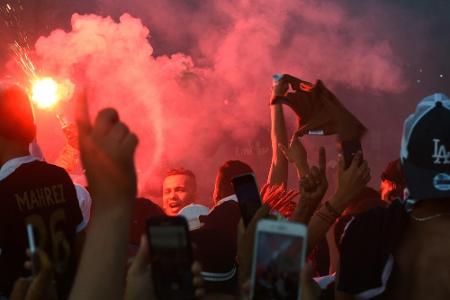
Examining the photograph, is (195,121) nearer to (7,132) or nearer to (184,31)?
(184,31)

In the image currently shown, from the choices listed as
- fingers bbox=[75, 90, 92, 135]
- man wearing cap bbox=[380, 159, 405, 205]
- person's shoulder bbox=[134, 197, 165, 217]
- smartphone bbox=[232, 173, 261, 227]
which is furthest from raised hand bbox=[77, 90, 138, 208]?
man wearing cap bbox=[380, 159, 405, 205]

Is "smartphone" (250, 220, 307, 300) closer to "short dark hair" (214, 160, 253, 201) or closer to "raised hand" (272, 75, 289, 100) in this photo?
"raised hand" (272, 75, 289, 100)

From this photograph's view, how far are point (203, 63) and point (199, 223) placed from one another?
6.07m

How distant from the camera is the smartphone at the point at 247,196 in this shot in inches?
82.9

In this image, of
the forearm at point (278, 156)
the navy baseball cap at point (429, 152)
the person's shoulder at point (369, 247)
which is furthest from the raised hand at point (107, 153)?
the forearm at point (278, 156)

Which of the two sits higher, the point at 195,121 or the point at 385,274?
the point at 195,121

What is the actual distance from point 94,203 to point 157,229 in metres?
0.23

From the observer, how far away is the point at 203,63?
9.05 m

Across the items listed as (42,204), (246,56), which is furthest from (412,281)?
(246,56)

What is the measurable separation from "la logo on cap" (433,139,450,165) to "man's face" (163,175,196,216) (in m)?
3.32

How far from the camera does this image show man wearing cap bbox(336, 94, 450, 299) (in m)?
2.00

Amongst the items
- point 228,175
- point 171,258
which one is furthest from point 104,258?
point 228,175

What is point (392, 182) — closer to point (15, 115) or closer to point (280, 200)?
point (280, 200)

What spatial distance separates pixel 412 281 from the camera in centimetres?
201
